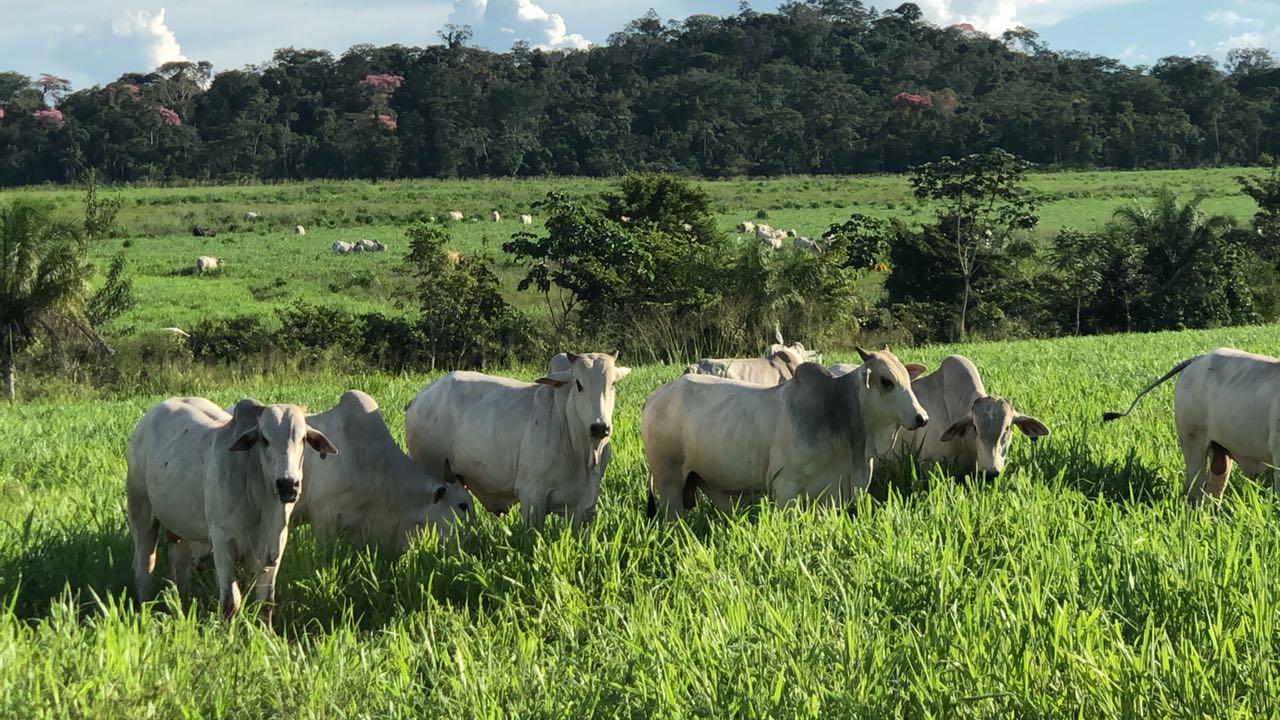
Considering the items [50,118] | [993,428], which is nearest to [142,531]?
[993,428]

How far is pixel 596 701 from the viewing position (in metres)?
3.39

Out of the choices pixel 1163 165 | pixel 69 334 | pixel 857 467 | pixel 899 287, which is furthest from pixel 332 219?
pixel 1163 165

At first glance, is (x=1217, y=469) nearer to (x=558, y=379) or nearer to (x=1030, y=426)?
(x=1030, y=426)

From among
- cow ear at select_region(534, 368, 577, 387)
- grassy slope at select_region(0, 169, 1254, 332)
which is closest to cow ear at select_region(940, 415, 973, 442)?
cow ear at select_region(534, 368, 577, 387)

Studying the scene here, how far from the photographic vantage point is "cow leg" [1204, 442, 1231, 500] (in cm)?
630

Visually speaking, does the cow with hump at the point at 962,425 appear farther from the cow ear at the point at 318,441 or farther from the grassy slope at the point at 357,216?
the grassy slope at the point at 357,216

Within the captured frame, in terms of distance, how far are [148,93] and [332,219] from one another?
49.9 metres

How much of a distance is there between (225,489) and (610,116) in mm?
91783

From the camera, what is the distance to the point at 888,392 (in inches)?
234

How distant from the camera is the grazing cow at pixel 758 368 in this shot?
8.20 meters

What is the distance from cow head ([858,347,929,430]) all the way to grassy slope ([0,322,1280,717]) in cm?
42

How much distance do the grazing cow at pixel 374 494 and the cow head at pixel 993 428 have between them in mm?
2849

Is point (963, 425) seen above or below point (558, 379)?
below

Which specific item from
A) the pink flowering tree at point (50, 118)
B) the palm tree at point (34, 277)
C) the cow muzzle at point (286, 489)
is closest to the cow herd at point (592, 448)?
the cow muzzle at point (286, 489)
